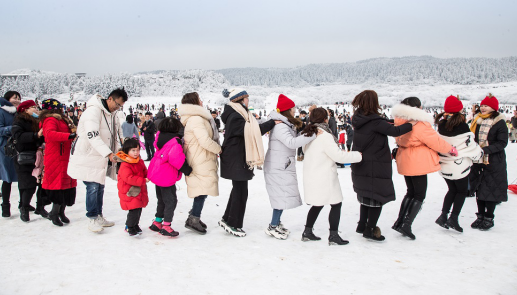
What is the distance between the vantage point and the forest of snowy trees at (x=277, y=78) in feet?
277

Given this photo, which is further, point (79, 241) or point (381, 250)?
point (79, 241)

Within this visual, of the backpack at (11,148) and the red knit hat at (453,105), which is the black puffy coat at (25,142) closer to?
the backpack at (11,148)

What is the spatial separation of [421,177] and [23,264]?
372cm

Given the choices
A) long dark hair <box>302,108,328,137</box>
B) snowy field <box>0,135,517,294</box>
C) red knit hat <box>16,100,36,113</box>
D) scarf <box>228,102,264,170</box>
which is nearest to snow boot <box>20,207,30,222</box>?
snowy field <box>0,135,517,294</box>

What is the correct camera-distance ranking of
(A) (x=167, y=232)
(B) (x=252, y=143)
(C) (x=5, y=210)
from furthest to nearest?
(C) (x=5, y=210) → (A) (x=167, y=232) → (B) (x=252, y=143)

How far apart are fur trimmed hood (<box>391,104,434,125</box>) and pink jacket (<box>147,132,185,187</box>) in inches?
86.4

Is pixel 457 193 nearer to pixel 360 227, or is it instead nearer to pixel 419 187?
pixel 419 187

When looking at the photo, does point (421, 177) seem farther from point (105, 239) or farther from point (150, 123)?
point (150, 123)

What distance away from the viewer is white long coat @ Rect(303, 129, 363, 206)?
11.3 ft

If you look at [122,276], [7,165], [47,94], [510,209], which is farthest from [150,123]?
[47,94]

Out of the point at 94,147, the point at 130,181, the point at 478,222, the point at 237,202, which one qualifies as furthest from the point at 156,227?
the point at 478,222

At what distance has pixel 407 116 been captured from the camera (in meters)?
3.53

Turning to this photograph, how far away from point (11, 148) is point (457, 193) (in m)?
5.05

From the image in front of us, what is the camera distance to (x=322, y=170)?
3.47 metres
